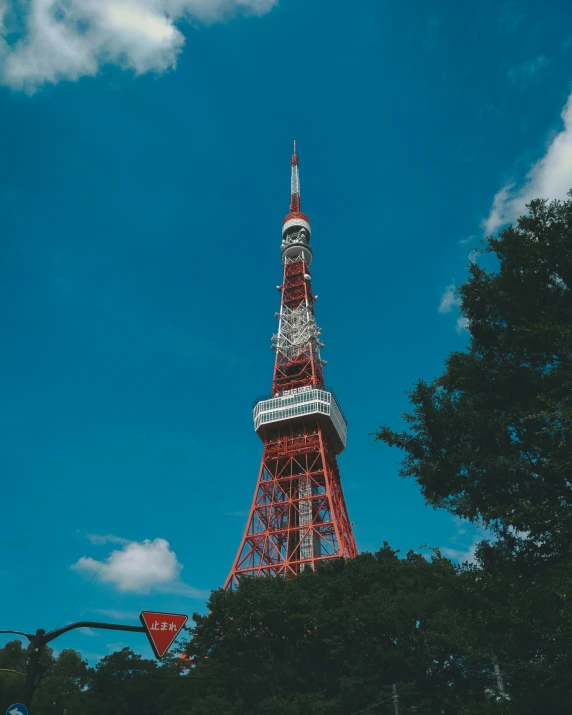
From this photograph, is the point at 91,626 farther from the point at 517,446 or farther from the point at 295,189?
the point at 295,189

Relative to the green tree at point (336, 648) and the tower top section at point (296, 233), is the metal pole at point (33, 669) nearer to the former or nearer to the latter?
the green tree at point (336, 648)

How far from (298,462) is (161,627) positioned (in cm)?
4059

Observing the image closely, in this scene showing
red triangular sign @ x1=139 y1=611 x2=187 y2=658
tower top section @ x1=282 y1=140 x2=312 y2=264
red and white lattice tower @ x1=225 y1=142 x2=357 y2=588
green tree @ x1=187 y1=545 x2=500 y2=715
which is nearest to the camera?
red triangular sign @ x1=139 y1=611 x2=187 y2=658

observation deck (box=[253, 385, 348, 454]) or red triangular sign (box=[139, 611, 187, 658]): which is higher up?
observation deck (box=[253, 385, 348, 454])

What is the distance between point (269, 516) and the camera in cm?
4559

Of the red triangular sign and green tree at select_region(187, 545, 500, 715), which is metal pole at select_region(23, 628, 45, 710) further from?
green tree at select_region(187, 545, 500, 715)

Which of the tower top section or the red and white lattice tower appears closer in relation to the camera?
the red and white lattice tower

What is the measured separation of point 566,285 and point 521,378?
212 cm

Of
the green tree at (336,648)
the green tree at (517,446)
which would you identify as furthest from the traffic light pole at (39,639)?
the green tree at (336,648)

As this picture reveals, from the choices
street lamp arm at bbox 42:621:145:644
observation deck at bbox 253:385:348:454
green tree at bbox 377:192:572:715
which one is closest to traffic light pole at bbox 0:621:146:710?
street lamp arm at bbox 42:621:145:644

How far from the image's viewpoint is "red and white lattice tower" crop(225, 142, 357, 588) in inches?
1693

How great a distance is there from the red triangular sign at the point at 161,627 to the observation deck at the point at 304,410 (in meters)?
40.1

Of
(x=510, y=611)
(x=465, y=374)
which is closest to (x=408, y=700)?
(x=510, y=611)

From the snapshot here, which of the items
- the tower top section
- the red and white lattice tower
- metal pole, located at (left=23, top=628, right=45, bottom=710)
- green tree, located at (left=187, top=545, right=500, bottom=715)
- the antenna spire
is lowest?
metal pole, located at (left=23, top=628, right=45, bottom=710)
